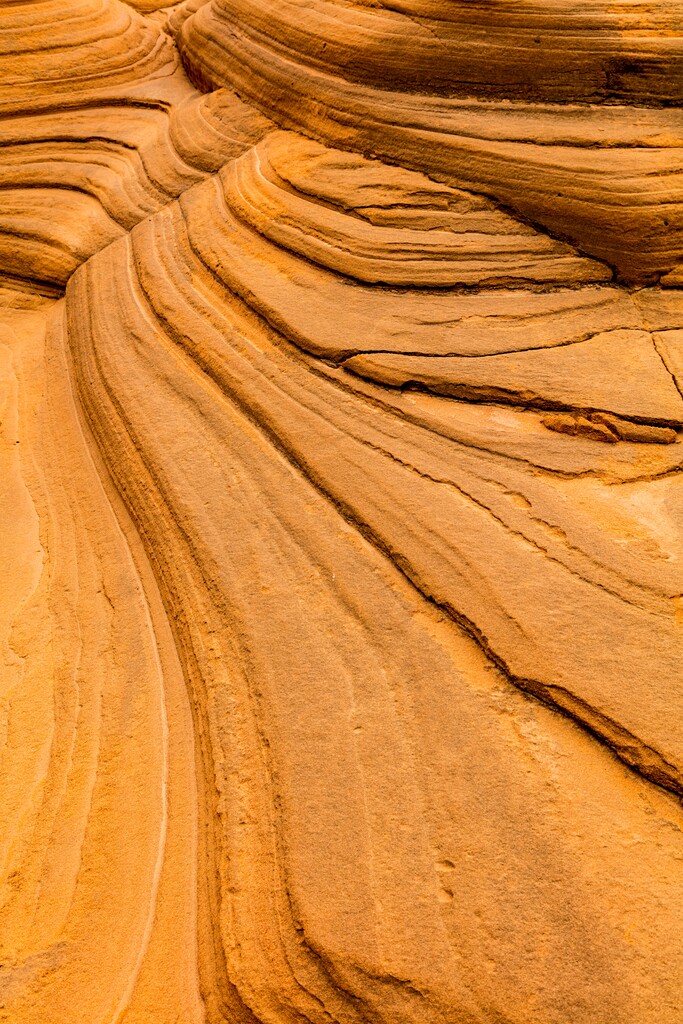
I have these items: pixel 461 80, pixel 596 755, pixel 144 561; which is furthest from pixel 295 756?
pixel 461 80

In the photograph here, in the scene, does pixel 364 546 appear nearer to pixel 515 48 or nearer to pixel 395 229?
pixel 395 229

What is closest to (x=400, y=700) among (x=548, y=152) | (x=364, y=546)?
(x=364, y=546)

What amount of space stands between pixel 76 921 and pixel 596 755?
140 centimetres

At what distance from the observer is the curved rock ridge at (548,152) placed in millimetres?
3248

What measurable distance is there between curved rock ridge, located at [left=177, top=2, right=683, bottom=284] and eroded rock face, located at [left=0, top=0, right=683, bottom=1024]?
2cm

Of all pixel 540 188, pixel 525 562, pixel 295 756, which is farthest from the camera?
pixel 540 188

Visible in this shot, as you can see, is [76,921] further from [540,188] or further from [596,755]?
[540,188]

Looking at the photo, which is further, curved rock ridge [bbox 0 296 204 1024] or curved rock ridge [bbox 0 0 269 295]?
curved rock ridge [bbox 0 0 269 295]

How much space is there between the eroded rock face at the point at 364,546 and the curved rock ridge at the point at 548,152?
18 mm

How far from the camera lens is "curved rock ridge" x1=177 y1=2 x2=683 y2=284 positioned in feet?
10.7

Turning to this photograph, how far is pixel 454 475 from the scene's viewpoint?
2.51 metres

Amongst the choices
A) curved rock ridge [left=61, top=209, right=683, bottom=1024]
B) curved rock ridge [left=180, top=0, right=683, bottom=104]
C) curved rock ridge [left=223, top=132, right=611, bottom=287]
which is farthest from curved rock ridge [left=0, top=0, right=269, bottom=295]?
curved rock ridge [left=61, top=209, right=683, bottom=1024]

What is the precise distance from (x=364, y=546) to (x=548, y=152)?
226 centimetres

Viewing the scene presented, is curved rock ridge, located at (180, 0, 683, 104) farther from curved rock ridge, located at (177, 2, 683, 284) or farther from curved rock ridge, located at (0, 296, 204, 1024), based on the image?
curved rock ridge, located at (0, 296, 204, 1024)
